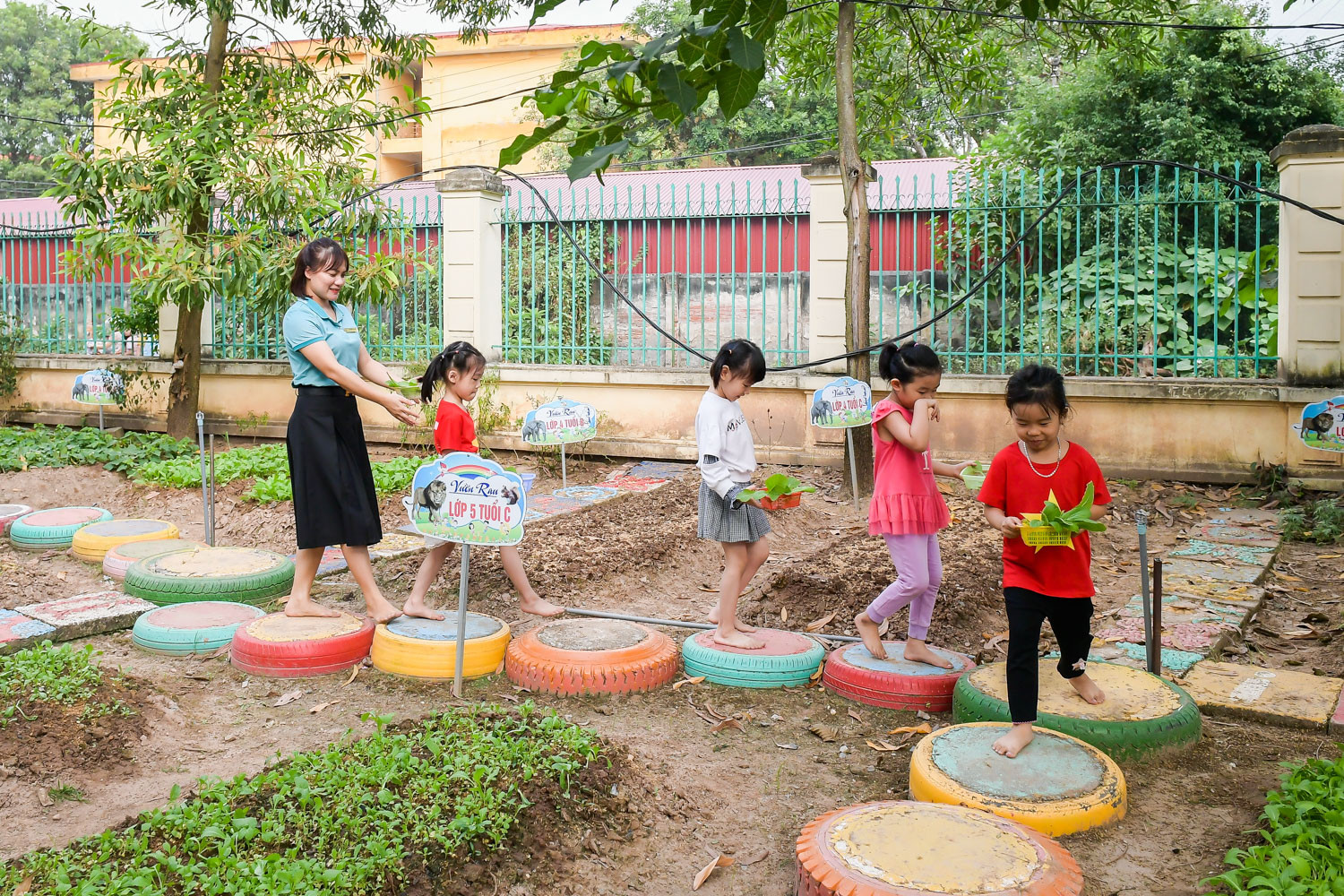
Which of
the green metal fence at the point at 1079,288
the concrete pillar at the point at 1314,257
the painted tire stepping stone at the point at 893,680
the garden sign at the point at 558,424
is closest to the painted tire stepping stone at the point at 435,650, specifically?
the painted tire stepping stone at the point at 893,680

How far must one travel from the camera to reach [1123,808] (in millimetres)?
3078

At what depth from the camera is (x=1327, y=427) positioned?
612cm

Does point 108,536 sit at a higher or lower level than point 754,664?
higher

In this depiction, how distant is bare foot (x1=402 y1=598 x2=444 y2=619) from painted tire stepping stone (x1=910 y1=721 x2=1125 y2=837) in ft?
8.18

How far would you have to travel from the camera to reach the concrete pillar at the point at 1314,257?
814 centimetres

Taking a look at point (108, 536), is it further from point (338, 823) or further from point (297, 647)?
point (338, 823)

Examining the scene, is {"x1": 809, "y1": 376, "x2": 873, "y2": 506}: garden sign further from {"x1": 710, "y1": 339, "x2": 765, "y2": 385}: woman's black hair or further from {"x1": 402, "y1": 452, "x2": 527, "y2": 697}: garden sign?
{"x1": 402, "y1": 452, "x2": 527, "y2": 697}: garden sign

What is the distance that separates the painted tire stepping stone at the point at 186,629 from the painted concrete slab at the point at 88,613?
0.12 meters

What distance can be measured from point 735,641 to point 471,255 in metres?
7.34

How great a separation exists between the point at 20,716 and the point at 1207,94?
12.8 meters

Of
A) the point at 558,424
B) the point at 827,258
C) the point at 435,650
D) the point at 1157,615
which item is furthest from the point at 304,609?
the point at 827,258

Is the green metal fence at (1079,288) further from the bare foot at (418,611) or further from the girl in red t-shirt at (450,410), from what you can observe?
the bare foot at (418,611)

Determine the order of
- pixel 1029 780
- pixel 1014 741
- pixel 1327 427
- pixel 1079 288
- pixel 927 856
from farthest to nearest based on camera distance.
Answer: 1. pixel 1079 288
2. pixel 1327 427
3. pixel 1014 741
4. pixel 1029 780
5. pixel 927 856

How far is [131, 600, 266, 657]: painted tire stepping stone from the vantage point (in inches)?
185
